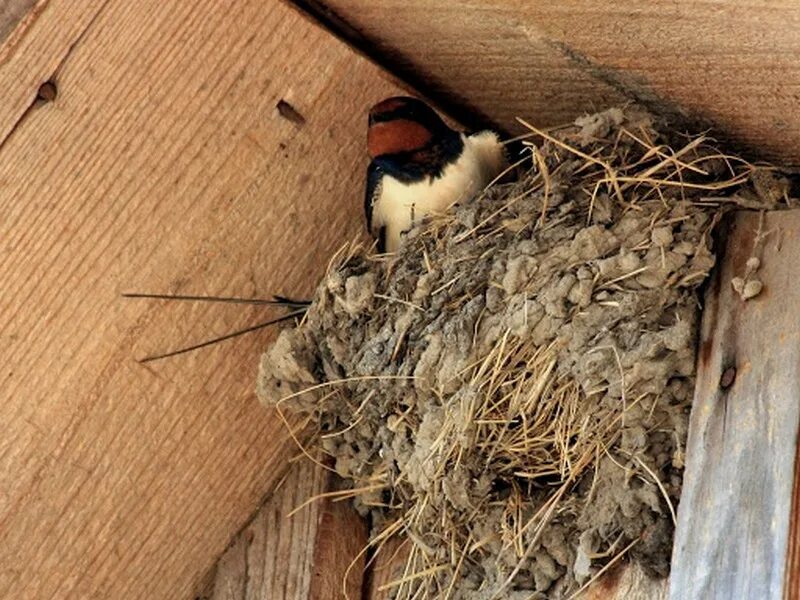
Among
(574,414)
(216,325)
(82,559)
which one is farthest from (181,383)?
(574,414)

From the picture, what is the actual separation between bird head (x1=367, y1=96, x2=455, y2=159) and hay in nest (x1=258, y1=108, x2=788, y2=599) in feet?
0.60

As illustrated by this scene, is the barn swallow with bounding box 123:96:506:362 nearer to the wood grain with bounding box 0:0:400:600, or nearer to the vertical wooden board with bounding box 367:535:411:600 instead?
the wood grain with bounding box 0:0:400:600

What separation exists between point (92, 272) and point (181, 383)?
10.8 inches

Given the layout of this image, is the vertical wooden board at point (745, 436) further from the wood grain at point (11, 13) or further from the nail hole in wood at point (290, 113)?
the wood grain at point (11, 13)

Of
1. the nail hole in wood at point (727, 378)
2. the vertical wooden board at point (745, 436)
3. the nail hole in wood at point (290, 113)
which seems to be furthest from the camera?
the nail hole in wood at point (290, 113)

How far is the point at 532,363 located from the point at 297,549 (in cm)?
59

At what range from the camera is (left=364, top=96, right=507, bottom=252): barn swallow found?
3.41 metres

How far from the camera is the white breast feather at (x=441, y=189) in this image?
3588 millimetres

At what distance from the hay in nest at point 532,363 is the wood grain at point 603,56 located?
0.26 ft

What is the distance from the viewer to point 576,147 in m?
3.25

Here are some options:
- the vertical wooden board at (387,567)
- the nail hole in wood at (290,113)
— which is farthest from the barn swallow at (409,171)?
the vertical wooden board at (387,567)

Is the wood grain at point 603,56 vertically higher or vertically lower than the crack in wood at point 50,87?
lower

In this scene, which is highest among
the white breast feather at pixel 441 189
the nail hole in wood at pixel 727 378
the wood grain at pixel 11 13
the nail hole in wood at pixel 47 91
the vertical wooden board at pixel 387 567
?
the wood grain at pixel 11 13

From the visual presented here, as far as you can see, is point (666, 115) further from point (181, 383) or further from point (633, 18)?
point (181, 383)
